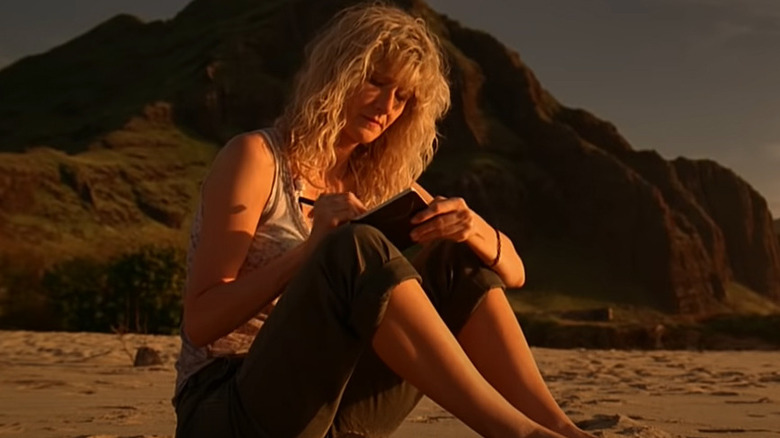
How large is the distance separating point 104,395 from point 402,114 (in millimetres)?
4163

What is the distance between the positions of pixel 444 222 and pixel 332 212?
340mm

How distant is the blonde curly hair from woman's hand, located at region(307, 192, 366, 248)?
31 centimetres

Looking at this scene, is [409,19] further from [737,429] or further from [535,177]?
[535,177]

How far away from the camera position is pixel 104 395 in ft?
22.2

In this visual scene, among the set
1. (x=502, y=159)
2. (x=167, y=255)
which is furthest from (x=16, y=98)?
(x=167, y=255)

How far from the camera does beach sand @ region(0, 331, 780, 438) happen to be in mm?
4629

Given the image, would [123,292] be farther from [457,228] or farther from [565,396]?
[457,228]

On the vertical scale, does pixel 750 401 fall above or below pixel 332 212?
below

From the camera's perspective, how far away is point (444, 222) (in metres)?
2.91

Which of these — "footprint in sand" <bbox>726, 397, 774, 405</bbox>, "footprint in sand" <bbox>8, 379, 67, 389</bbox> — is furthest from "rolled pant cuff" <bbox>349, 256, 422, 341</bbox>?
"footprint in sand" <bbox>8, 379, 67, 389</bbox>

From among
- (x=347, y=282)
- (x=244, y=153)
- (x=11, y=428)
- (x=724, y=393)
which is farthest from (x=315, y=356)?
(x=724, y=393)

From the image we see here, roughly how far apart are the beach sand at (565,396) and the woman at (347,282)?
137 centimetres

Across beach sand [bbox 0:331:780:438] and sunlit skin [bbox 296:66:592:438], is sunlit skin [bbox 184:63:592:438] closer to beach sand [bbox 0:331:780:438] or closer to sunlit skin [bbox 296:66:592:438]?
sunlit skin [bbox 296:66:592:438]

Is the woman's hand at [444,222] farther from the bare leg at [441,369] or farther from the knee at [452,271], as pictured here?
the bare leg at [441,369]
